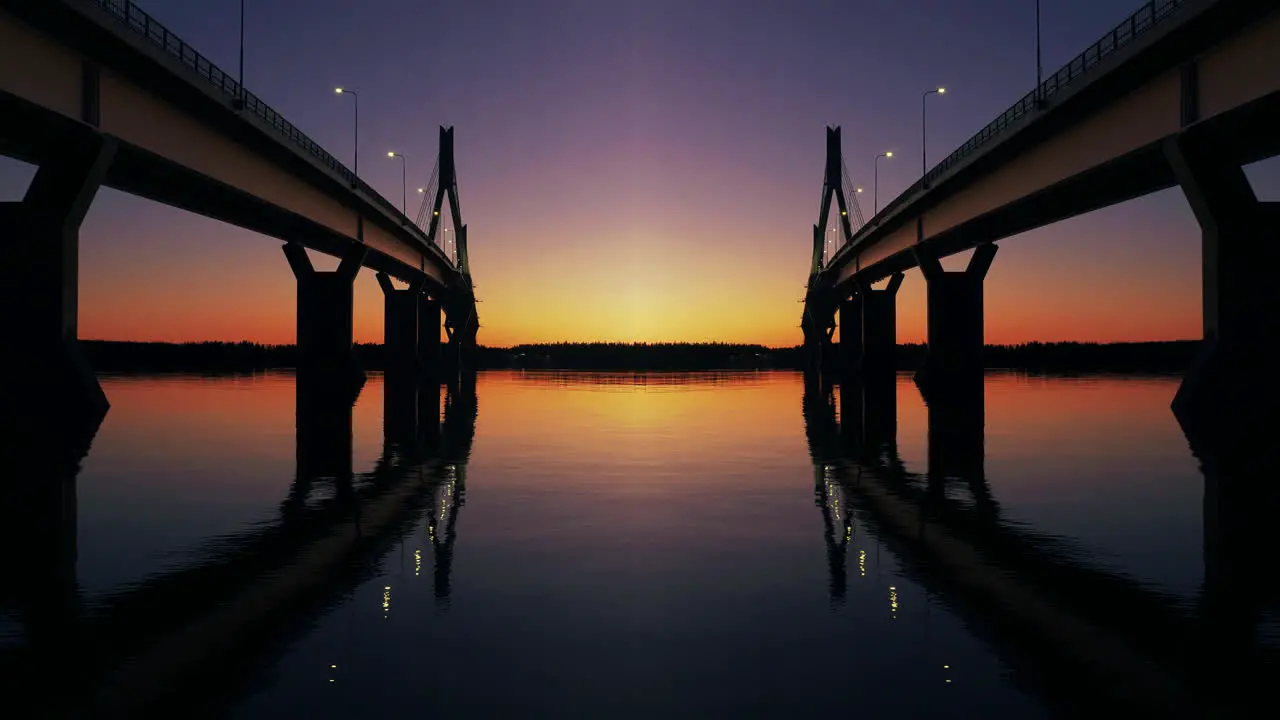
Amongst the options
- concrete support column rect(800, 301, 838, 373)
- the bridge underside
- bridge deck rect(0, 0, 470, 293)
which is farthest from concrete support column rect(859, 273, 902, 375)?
bridge deck rect(0, 0, 470, 293)

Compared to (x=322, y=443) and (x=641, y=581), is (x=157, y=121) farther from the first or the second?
(x=641, y=581)

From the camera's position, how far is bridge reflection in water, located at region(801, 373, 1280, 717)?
6691 millimetres

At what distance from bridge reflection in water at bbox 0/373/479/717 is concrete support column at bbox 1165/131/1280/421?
28262mm

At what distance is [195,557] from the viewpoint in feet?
36.5

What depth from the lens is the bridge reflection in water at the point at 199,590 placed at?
6.71 metres

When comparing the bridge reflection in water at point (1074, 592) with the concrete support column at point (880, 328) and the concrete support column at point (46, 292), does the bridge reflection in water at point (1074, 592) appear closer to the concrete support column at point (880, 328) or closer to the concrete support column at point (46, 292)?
the concrete support column at point (46, 292)

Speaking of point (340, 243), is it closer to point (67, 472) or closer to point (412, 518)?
point (67, 472)

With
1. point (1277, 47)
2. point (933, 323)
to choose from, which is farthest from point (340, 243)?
point (1277, 47)

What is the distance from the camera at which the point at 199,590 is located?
9.43 m

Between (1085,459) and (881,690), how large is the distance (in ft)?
58.0

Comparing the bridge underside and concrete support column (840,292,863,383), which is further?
concrete support column (840,292,863,383)

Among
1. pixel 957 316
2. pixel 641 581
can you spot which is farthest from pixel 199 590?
pixel 957 316

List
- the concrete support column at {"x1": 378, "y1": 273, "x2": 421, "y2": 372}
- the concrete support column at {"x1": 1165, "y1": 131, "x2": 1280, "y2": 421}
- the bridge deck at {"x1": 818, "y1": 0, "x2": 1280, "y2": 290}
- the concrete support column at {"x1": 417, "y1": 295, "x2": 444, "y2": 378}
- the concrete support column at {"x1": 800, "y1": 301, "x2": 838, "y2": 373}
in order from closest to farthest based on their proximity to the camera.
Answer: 1. the bridge deck at {"x1": 818, "y1": 0, "x2": 1280, "y2": 290}
2. the concrete support column at {"x1": 1165, "y1": 131, "x2": 1280, "y2": 421}
3. the concrete support column at {"x1": 378, "y1": 273, "x2": 421, "y2": 372}
4. the concrete support column at {"x1": 417, "y1": 295, "x2": 444, "y2": 378}
5. the concrete support column at {"x1": 800, "y1": 301, "x2": 838, "y2": 373}

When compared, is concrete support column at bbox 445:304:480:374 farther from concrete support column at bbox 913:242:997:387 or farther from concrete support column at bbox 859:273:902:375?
concrete support column at bbox 913:242:997:387
